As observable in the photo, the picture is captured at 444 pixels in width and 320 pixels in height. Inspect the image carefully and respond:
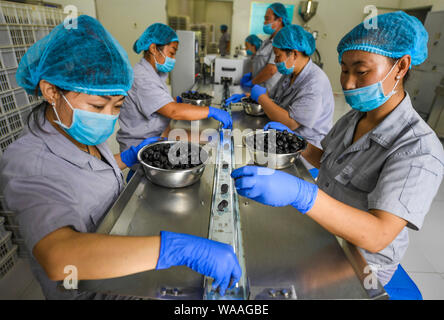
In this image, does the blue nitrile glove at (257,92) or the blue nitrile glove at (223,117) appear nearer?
the blue nitrile glove at (223,117)

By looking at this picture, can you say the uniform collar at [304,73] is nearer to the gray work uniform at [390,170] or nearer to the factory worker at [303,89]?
the factory worker at [303,89]

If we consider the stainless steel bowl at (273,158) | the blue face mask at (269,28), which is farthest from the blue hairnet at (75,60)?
the blue face mask at (269,28)

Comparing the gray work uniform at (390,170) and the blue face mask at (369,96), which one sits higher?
the blue face mask at (369,96)

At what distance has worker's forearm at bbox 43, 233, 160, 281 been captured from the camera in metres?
0.65

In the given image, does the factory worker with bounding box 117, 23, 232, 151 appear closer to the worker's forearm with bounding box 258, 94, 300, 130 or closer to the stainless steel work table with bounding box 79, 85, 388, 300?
the worker's forearm with bounding box 258, 94, 300, 130

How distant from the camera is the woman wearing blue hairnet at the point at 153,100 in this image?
5.88 feet

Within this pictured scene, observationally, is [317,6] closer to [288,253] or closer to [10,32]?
[10,32]

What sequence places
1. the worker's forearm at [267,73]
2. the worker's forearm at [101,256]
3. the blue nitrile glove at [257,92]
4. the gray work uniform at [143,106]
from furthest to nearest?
the worker's forearm at [267,73], the blue nitrile glove at [257,92], the gray work uniform at [143,106], the worker's forearm at [101,256]

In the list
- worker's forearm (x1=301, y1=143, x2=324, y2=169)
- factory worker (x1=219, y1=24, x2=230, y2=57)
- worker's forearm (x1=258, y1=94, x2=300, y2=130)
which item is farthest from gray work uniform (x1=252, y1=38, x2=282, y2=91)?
factory worker (x1=219, y1=24, x2=230, y2=57)

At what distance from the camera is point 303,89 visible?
6.08ft

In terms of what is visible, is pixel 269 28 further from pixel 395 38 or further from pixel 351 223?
pixel 351 223

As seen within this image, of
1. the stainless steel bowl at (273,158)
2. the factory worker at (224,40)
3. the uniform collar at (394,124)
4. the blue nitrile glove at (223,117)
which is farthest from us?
the factory worker at (224,40)

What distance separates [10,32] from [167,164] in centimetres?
182
